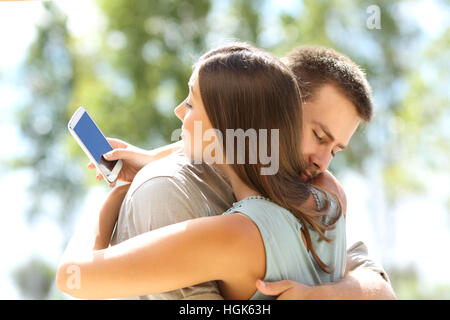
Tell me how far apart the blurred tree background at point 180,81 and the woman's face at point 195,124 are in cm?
574

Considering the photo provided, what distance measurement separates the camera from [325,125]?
4.57ft

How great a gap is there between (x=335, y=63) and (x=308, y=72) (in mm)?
78

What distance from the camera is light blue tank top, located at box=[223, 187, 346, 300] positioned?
3.22ft

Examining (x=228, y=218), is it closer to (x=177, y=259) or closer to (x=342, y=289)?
(x=177, y=259)

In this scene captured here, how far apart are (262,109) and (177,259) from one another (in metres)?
0.33

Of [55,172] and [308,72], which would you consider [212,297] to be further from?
[55,172]

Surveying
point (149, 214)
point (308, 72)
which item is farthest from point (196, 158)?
point (308, 72)

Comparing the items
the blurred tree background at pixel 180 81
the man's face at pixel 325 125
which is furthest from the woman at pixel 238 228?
the blurred tree background at pixel 180 81

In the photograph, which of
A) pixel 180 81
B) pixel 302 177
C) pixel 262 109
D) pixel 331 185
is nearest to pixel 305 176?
pixel 302 177

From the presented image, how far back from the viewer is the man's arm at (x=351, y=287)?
3.24ft

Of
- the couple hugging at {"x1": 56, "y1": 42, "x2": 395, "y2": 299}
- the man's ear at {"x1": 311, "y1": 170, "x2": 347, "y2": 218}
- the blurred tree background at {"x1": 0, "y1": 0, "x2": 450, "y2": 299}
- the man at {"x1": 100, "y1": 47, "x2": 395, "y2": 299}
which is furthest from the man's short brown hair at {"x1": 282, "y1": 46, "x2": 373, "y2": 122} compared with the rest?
the blurred tree background at {"x1": 0, "y1": 0, "x2": 450, "y2": 299}

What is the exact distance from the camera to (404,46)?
7551mm

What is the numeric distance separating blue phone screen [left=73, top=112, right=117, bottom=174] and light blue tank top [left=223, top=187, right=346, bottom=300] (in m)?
0.36

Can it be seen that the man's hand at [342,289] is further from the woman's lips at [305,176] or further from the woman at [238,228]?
the woman's lips at [305,176]
